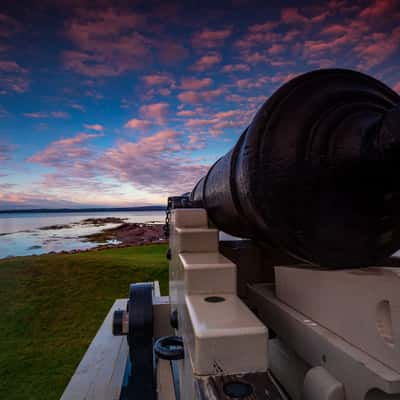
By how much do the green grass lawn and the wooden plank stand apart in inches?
33.6

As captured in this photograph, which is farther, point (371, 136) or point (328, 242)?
point (328, 242)

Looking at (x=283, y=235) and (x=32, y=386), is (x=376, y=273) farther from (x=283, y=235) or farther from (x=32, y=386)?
(x=32, y=386)

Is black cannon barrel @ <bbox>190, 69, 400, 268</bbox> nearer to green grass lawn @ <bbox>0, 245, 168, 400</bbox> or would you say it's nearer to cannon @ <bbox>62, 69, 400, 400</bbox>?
cannon @ <bbox>62, 69, 400, 400</bbox>

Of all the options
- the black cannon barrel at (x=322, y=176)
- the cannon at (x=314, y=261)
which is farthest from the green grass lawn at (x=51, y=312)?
the black cannon barrel at (x=322, y=176)

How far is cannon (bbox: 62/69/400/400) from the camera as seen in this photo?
2.84 feet

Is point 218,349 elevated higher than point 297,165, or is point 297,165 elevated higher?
point 297,165

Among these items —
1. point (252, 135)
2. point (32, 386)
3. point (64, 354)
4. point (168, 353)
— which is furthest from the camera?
point (64, 354)

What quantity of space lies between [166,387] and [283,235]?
1.57m

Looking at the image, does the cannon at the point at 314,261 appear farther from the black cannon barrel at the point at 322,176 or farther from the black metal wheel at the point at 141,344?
the black metal wheel at the point at 141,344

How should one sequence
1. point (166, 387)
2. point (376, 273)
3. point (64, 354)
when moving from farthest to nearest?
point (64, 354) < point (166, 387) < point (376, 273)

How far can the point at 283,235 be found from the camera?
1.11m

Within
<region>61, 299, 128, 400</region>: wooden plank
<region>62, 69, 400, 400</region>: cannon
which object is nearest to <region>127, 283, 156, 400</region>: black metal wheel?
<region>61, 299, 128, 400</region>: wooden plank

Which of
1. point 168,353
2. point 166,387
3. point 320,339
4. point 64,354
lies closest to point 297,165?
point 320,339

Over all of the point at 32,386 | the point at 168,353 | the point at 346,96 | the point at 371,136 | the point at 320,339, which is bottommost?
the point at 32,386
